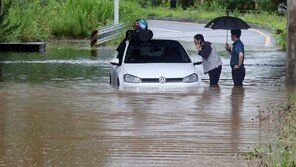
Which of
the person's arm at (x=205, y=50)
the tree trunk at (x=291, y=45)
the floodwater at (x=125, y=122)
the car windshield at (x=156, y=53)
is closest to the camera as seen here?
the floodwater at (x=125, y=122)

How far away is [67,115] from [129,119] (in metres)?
1.15

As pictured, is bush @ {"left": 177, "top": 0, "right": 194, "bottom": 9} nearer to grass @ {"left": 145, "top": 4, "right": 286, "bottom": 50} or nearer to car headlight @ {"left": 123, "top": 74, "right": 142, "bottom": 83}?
grass @ {"left": 145, "top": 4, "right": 286, "bottom": 50}

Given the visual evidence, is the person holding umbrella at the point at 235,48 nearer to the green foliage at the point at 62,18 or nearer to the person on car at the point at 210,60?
the person on car at the point at 210,60

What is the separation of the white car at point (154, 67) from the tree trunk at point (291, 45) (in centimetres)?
279

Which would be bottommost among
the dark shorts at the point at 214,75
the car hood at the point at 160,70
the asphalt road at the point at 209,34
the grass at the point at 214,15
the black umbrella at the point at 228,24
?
the asphalt road at the point at 209,34

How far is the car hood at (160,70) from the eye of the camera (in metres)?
19.5

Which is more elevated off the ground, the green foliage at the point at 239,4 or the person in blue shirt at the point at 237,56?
the person in blue shirt at the point at 237,56

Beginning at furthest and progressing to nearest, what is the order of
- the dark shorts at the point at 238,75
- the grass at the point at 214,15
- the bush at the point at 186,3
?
1. the bush at the point at 186,3
2. the grass at the point at 214,15
3. the dark shorts at the point at 238,75

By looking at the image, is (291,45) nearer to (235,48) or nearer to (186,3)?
(235,48)

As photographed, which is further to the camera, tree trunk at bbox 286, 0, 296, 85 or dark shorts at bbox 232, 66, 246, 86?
tree trunk at bbox 286, 0, 296, 85

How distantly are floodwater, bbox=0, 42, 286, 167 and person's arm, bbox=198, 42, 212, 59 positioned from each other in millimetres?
844

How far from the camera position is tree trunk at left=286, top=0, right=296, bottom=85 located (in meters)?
21.9

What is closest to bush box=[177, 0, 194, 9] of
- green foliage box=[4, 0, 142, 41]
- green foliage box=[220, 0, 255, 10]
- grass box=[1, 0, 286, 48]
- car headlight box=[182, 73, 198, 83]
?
green foliage box=[220, 0, 255, 10]

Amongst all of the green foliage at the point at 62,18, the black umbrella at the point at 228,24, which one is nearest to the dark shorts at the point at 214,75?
the black umbrella at the point at 228,24
